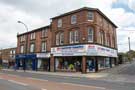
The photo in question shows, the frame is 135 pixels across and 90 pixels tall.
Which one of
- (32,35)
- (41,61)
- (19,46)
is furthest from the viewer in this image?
(19,46)

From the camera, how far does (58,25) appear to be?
41250mm

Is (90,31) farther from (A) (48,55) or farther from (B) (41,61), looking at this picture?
(B) (41,61)

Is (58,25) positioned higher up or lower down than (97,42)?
higher up

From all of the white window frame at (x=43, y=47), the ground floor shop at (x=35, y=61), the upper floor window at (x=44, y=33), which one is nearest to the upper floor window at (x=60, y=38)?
the white window frame at (x=43, y=47)

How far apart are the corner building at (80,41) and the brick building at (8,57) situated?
3050 cm

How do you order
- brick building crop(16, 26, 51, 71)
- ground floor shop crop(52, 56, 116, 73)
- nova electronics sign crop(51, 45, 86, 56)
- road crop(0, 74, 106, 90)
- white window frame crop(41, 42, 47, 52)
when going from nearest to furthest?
road crop(0, 74, 106, 90)
nova electronics sign crop(51, 45, 86, 56)
ground floor shop crop(52, 56, 116, 73)
brick building crop(16, 26, 51, 71)
white window frame crop(41, 42, 47, 52)

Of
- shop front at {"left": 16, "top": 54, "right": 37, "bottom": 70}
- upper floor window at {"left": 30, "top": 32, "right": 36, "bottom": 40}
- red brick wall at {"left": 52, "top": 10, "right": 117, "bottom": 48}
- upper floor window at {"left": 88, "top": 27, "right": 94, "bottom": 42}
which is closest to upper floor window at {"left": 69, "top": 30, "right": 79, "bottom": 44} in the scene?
red brick wall at {"left": 52, "top": 10, "right": 117, "bottom": 48}

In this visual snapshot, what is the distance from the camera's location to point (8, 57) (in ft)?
241

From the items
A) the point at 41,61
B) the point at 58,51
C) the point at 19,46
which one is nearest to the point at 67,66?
the point at 58,51

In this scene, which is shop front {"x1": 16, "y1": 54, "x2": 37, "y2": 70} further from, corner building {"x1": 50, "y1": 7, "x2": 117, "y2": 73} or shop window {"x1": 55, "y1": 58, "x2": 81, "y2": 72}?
shop window {"x1": 55, "y1": 58, "x2": 81, "y2": 72}

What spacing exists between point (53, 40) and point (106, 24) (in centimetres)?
1057

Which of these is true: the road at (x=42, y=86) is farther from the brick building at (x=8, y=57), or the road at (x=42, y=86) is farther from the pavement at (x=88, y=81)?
the brick building at (x=8, y=57)

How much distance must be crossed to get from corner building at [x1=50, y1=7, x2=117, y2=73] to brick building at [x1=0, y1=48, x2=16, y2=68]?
100 ft

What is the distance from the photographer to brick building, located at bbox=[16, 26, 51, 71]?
44306 millimetres
